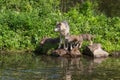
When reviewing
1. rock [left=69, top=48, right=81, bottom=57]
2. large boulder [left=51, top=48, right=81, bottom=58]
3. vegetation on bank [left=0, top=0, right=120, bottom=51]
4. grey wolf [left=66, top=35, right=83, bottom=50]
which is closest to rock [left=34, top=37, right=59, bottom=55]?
vegetation on bank [left=0, top=0, right=120, bottom=51]

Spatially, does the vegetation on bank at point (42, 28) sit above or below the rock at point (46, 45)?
above

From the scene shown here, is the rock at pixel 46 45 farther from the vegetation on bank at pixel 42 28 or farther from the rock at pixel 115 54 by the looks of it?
the rock at pixel 115 54

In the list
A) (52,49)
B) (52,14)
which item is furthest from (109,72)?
(52,14)

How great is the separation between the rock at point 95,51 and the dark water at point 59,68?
0.56m

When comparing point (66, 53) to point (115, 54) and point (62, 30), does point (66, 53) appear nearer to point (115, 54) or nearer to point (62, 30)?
point (62, 30)

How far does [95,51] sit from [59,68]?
3.82 m

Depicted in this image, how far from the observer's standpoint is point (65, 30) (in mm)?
19109

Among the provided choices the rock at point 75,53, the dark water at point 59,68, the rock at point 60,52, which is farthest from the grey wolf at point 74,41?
the dark water at point 59,68

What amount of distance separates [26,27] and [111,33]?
4.12 meters

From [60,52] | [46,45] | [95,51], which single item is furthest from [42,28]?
[95,51]

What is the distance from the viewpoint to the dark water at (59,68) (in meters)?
13.6

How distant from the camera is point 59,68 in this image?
1533cm

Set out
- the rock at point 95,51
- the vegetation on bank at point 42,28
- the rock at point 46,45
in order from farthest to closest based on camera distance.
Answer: the vegetation on bank at point 42,28 → the rock at point 46,45 → the rock at point 95,51

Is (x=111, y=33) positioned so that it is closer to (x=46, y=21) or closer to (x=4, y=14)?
(x=46, y=21)
